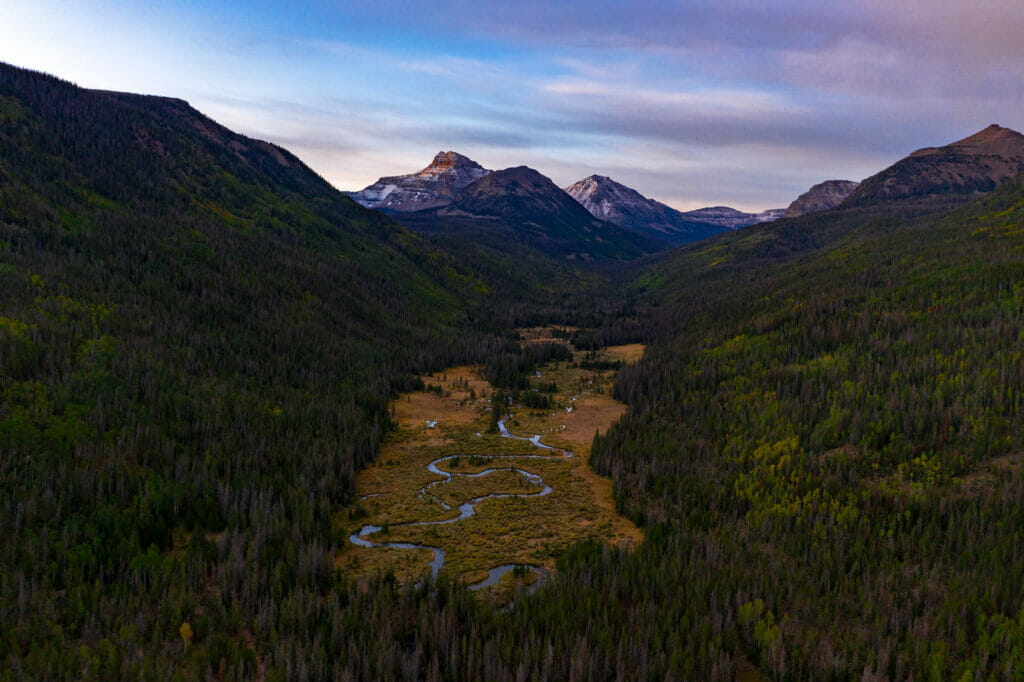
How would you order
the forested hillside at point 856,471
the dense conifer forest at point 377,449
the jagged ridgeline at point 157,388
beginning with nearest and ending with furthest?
the dense conifer forest at point 377,449 → the forested hillside at point 856,471 → the jagged ridgeline at point 157,388

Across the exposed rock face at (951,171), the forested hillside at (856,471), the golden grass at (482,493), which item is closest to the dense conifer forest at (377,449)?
the forested hillside at (856,471)

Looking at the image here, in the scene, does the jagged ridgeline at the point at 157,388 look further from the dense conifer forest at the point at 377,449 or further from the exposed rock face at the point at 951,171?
the exposed rock face at the point at 951,171

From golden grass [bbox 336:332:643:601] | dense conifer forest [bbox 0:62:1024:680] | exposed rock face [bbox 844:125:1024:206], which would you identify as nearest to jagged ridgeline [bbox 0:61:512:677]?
dense conifer forest [bbox 0:62:1024:680]

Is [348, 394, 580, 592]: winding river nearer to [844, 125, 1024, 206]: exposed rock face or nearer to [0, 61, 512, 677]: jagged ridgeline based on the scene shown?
[0, 61, 512, 677]: jagged ridgeline

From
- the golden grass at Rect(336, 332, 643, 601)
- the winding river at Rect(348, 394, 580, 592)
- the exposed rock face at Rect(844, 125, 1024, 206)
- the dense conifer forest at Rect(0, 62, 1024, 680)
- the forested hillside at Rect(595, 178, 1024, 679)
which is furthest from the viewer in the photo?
the exposed rock face at Rect(844, 125, 1024, 206)

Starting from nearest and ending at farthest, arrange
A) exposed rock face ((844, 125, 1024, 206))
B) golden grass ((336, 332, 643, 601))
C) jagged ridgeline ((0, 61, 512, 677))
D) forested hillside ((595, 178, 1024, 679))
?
forested hillside ((595, 178, 1024, 679)), jagged ridgeline ((0, 61, 512, 677)), golden grass ((336, 332, 643, 601)), exposed rock face ((844, 125, 1024, 206))

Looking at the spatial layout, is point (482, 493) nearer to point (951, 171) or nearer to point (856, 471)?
point (856, 471)
